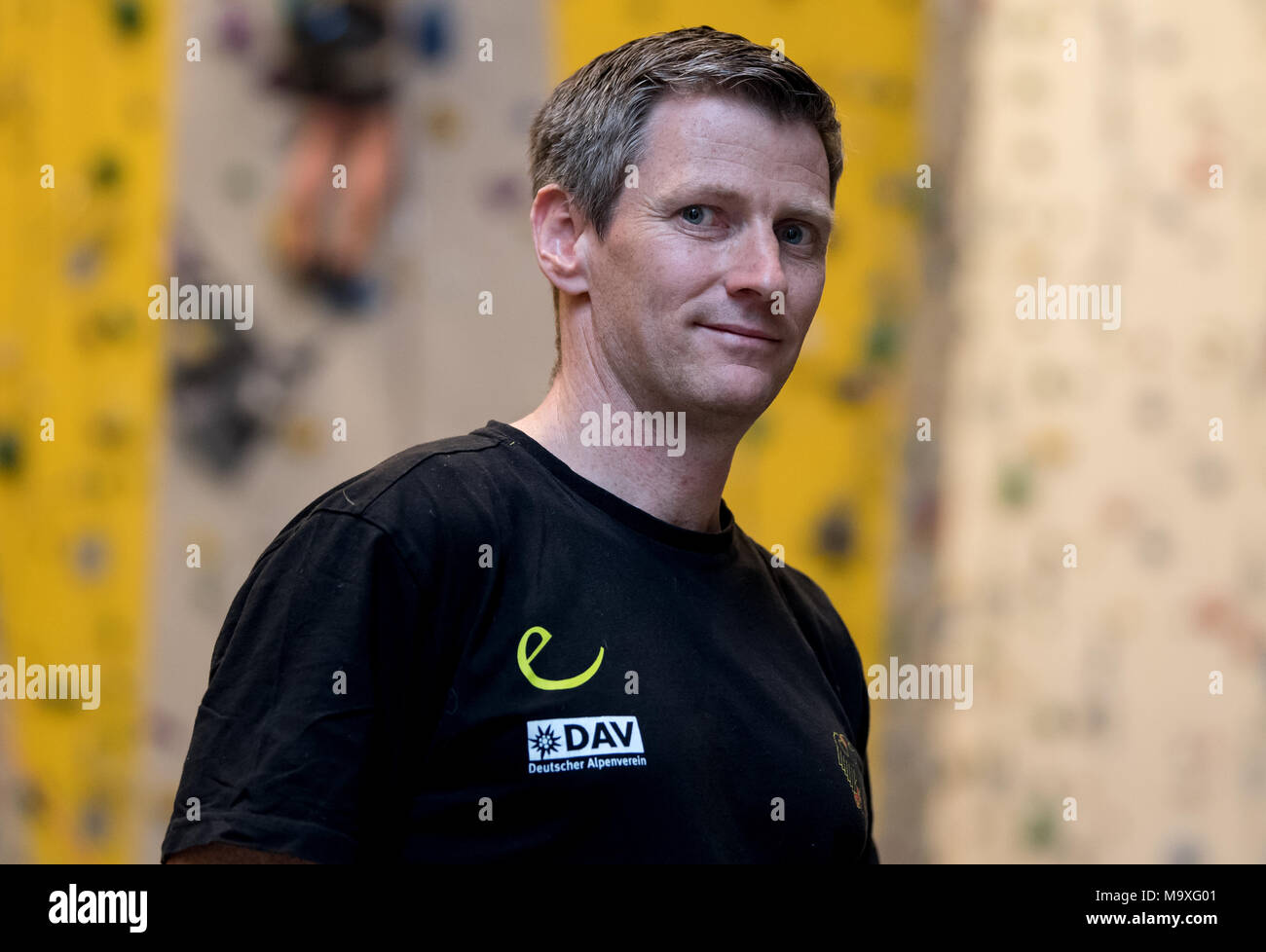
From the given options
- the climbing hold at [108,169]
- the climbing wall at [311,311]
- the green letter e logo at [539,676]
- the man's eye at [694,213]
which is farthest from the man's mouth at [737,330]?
the climbing hold at [108,169]

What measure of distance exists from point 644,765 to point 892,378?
5.78 ft

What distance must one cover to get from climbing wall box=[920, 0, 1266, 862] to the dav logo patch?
1.80m

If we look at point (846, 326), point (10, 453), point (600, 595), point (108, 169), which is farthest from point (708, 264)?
point (10, 453)

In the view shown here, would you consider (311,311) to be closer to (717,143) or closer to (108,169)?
(108,169)

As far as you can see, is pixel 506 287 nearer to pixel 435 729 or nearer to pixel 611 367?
pixel 611 367

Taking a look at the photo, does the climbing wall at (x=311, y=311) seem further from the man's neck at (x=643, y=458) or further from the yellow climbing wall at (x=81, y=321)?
the man's neck at (x=643, y=458)

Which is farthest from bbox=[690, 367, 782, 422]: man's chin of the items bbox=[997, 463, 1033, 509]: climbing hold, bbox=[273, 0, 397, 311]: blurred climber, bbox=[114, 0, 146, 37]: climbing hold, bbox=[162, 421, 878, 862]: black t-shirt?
bbox=[114, 0, 146, 37]: climbing hold

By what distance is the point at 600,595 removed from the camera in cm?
121

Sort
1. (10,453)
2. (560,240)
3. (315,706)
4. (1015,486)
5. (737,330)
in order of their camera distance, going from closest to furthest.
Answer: (315,706) < (737,330) < (560,240) < (10,453) < (1015,486)

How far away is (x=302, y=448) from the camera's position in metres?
2.66

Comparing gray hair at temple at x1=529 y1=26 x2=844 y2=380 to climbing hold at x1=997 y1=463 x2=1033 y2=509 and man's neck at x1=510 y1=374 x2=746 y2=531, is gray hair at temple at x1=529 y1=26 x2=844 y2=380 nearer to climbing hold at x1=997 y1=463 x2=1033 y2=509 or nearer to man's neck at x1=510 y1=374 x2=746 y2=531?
man's neck at x1=510 y1=374 x2=746 y2=531

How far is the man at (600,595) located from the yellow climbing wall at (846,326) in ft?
3.79

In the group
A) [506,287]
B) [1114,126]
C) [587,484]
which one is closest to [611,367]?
[587,484]

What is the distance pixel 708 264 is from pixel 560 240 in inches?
8.1
